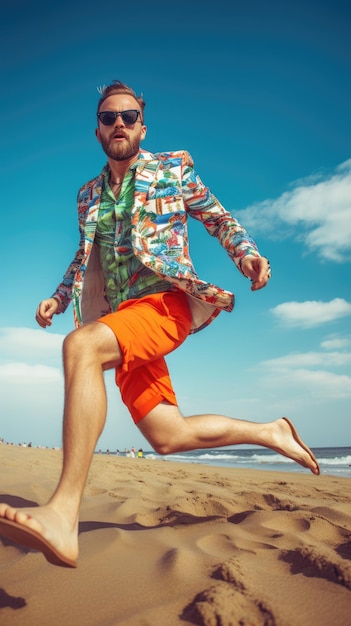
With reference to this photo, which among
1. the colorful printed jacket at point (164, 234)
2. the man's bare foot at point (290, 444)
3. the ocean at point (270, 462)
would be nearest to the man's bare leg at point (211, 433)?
the man's bare foot at point (290, 444)

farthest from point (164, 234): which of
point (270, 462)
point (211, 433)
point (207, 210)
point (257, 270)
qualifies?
point (270, 462)

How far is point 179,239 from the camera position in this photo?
292cm

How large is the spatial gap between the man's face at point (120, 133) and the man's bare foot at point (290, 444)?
200 cm

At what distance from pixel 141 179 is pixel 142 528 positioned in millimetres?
2018

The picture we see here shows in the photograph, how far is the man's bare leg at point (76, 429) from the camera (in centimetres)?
163

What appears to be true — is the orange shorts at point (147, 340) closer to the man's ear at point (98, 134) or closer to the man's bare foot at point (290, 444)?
the man's bare foot at point (290, 444)

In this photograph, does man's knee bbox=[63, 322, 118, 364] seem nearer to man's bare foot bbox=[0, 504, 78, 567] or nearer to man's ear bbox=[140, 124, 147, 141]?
man's bare foot bbox=[0, 504, 78, 567]

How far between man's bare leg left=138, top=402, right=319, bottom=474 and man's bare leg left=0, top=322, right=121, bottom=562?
0.70 meters

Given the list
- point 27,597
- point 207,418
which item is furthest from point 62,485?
point 207,418

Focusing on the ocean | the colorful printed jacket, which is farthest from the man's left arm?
the ocean

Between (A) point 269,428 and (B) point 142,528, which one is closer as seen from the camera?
(B) point 142,528

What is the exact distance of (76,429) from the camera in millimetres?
1929

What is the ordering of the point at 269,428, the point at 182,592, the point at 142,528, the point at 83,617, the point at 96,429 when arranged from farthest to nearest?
1. the point at 269,428
2. the point at 142,528
3. the point at 96,429
4. the point at 182,592
5. the point at 83,617

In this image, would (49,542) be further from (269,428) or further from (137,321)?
(269,428)
